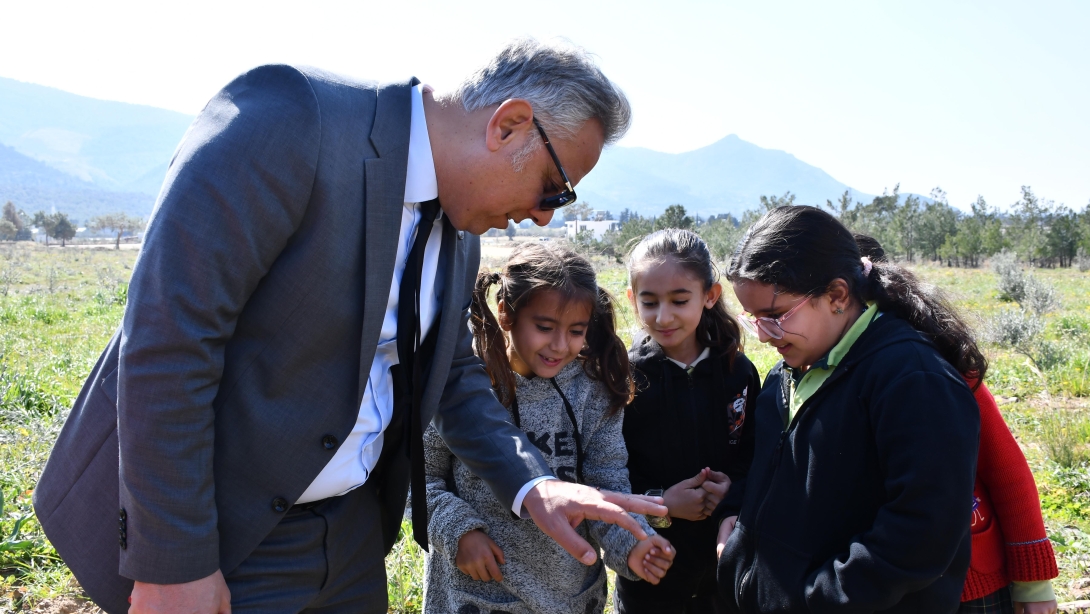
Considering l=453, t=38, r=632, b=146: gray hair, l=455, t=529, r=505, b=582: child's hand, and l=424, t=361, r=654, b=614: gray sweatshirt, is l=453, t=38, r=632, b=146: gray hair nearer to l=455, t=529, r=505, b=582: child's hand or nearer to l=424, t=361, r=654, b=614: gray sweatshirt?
l=424, t=361, r=654, b=614: gray sweatshirt

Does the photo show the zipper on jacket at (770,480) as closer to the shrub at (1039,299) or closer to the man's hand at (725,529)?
the man's hand at (725,529)

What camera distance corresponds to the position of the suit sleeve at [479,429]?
1.95 metres

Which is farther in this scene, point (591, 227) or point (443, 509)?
point (591, 227)

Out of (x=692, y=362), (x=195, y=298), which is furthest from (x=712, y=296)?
(x=195, y=298)

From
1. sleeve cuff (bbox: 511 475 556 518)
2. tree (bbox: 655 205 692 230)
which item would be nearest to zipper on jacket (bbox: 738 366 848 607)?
sleeve cuff (bbox: 511 475 556 518)

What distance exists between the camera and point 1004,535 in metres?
1.92

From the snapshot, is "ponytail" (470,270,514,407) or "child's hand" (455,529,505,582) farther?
"ponytail" (470,270,514,407)

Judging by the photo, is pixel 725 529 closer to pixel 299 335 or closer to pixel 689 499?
pixel 689 499

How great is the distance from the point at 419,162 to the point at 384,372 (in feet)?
1.54

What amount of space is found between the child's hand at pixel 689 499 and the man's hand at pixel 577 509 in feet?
1.95

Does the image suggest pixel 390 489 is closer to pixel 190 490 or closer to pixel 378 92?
pixel 190 490

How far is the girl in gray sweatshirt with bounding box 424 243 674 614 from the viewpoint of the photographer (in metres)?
2.18

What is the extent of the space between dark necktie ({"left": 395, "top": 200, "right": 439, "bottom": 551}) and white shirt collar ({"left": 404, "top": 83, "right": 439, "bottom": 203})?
0.21 feet

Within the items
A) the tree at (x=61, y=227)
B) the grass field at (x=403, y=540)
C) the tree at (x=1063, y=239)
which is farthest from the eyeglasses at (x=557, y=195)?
the tree at (x=61, y=227)
